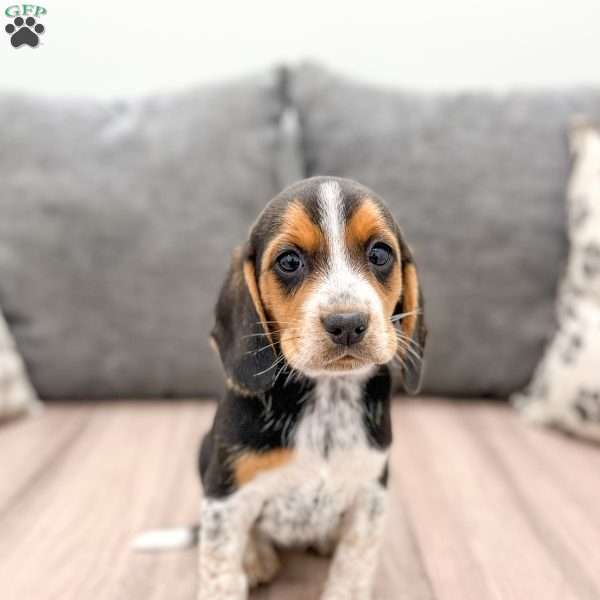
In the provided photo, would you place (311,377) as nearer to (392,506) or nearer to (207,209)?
(392,506)

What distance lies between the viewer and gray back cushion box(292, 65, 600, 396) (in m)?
3.44

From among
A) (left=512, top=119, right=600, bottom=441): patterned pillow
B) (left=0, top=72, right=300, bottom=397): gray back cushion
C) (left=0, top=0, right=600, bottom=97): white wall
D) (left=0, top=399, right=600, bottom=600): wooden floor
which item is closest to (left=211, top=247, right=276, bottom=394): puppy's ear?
(left=0, top=399, right=600, bottom=600): wooden floor

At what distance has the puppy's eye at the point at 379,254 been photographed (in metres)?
1.76

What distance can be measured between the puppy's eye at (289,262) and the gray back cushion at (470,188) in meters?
1.78

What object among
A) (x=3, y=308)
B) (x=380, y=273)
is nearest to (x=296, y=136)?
(x=3, y=308)

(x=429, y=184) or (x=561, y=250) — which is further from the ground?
(x=429, y=184)

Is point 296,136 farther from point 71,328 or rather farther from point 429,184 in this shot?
point 71,328

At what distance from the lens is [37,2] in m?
3.29

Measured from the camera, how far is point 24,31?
10.0 feet

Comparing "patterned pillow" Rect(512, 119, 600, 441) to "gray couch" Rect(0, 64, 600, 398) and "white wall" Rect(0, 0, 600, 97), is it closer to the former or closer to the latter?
"gray couch" Rect(0, 64, 600, 398)

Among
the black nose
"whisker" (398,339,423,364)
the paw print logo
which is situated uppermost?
the paw print logo

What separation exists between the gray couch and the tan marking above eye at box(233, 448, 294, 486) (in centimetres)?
171

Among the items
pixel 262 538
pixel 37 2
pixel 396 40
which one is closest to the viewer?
pixel 262 538

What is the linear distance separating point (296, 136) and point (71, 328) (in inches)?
61.6
